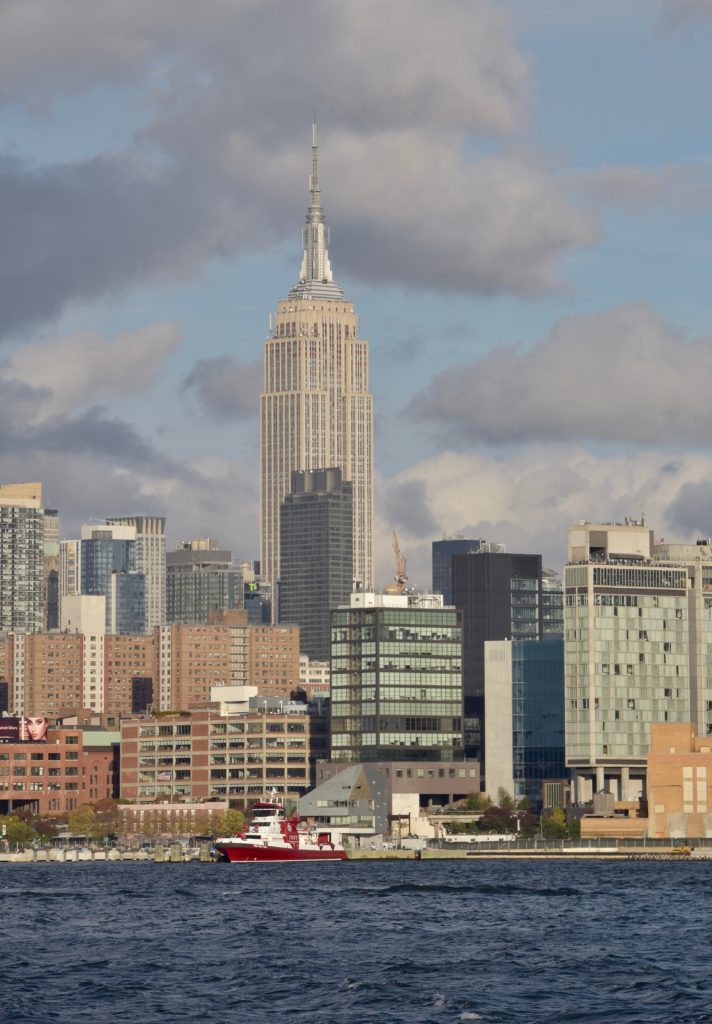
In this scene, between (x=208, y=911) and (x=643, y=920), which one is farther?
(x=208, y=911)

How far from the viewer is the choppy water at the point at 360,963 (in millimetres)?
113938

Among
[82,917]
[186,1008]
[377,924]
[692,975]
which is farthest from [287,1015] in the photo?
[82,917]

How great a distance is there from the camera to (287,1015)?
112 metres

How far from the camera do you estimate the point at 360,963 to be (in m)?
135

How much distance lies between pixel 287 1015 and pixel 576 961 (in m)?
28.1

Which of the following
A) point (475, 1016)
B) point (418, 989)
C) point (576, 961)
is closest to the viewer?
point (475, 1016)

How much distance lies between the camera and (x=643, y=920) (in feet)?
554

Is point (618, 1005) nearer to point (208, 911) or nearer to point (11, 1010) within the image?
point (11, 1010)

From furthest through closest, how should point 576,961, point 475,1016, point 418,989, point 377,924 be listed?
point 377,924, point 576,961, point 418,989, point 475,1016

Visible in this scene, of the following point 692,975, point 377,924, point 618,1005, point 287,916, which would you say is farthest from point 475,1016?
point 287,916

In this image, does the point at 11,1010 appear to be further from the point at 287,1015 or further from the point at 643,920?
the point at 643,920

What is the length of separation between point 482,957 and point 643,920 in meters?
33.6

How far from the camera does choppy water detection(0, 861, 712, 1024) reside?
113938 mm

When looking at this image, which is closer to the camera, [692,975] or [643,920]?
[692,975]
